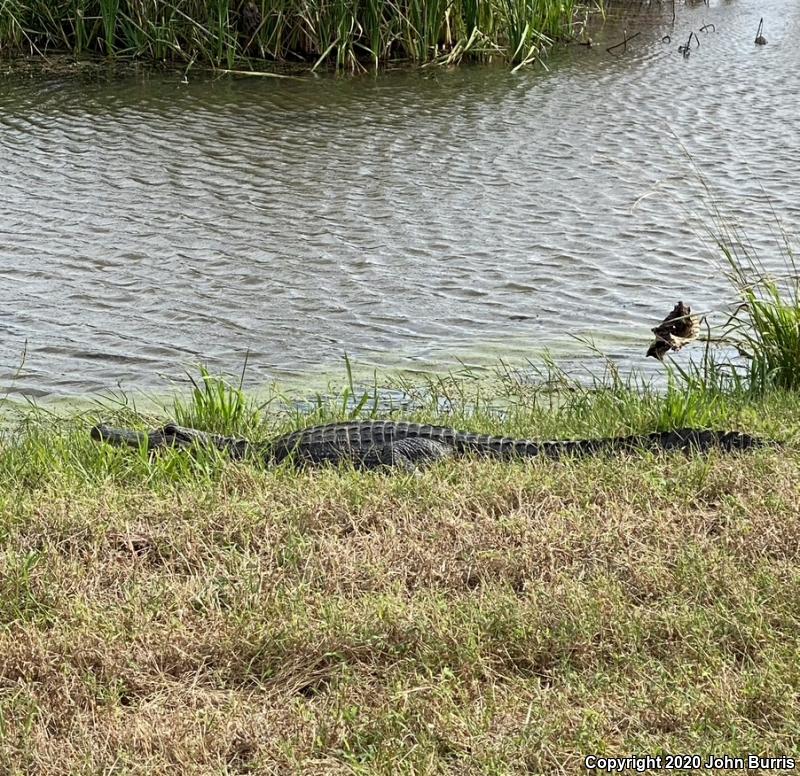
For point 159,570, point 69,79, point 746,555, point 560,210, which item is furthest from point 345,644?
point 69,79

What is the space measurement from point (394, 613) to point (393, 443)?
145 centimetres

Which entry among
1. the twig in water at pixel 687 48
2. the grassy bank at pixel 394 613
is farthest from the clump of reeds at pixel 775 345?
the twig in water at pixel 687 48

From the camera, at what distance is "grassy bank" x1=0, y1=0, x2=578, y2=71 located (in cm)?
1341

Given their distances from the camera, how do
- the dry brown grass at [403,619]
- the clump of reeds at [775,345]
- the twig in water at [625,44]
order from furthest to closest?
1. the twig in water at [625,44]
2. the clump of reeds at [775,345]
3. the dry brown grass at [403,619]

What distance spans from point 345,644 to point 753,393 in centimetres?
277

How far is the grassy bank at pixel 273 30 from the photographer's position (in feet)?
44.0

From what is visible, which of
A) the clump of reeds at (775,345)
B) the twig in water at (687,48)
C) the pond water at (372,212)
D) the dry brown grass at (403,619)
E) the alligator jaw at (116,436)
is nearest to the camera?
the dry brown grass at (403,619)

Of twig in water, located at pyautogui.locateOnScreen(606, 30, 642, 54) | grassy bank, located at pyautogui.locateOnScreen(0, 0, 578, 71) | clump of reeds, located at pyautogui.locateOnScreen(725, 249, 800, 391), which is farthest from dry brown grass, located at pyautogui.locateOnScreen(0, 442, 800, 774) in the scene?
→ twig in water, located at pyautogui.locateOnScreen(606, 30, 642, 54)

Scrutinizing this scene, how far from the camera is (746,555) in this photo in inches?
134

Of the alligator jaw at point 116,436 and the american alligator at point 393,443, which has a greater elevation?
the american alligator at point 393,443

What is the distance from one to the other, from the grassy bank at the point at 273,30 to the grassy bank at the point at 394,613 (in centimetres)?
1002

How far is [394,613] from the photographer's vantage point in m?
3.14

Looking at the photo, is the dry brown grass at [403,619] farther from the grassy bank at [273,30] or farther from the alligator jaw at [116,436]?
the grassy bank at [273,30]

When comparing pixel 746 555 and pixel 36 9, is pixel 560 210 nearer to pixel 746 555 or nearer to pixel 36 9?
pixel 746 555
